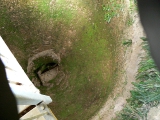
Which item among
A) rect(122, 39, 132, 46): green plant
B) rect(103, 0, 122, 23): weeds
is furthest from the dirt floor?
rect(103, 0, 122, 23): weeds

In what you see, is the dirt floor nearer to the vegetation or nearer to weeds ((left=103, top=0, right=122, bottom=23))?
the vegetation

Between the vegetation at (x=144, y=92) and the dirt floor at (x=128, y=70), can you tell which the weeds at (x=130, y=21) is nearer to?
the dirt floor at (x=128, y=70)

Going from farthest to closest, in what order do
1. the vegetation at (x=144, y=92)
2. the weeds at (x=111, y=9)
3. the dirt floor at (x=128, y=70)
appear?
the weeds at (x=111, y=9), the dirt floor at (x=128, y=70), the vegetation at (x=144, y=92)

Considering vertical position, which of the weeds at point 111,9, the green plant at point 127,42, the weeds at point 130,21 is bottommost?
the green plant at point 127,42

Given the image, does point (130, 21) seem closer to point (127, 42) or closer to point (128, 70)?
point (127, 42)

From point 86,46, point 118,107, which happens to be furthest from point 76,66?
point 118,107

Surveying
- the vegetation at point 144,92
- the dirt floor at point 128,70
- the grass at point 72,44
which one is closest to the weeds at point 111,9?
the grass at point 72,44
